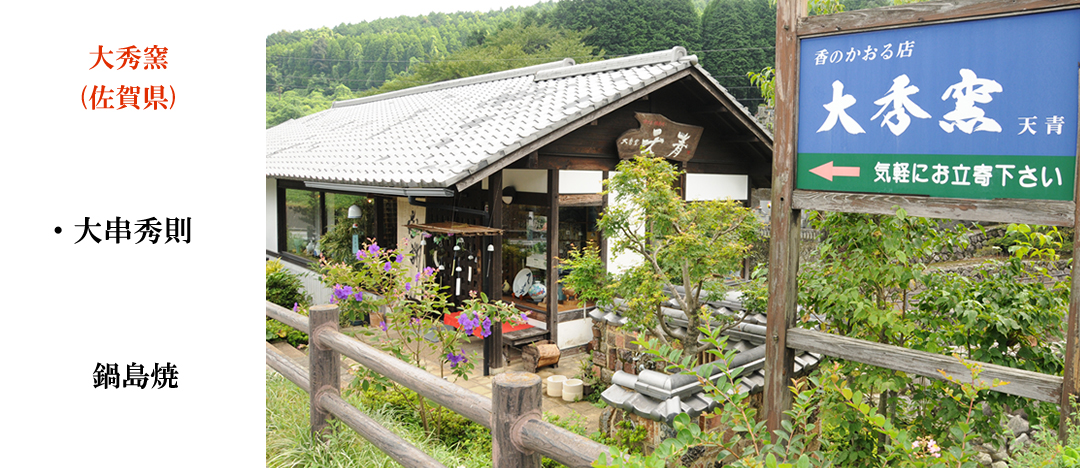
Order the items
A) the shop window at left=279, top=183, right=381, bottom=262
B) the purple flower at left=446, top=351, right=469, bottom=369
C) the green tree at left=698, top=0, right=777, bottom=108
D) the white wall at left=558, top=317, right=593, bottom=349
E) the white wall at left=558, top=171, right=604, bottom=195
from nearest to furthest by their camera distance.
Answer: the purple flower at left=446, top=351, right=469, bottom=369, the white wall at left=558, top=171, right=604, bottom=195, the white wall at left=558, top=317, right=593, bottom=349, the shop window at left=279, top=183, right=381, bottom=262, the green tree at left=698, top=0, right=777, bottom=108

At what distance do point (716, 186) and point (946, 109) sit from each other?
663cm

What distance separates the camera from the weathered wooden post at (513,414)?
239 cm

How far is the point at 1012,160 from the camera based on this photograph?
2506mm

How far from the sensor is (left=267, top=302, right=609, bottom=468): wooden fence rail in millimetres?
2252

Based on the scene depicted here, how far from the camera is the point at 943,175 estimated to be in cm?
265

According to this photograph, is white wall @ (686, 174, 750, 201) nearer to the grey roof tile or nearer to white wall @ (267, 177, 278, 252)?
the grey roof tile

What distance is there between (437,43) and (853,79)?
4048cm

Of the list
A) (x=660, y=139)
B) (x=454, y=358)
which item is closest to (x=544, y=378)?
(x=454, y=358)

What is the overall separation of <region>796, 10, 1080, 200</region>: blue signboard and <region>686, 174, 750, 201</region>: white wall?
572 cm

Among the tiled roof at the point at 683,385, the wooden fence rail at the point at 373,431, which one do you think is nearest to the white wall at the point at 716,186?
the tiled roof at the point at 683,385

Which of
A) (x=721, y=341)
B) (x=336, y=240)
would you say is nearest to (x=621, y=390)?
(x=721, y=341)

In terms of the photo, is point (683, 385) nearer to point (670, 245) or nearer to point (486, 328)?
point (670, 245)

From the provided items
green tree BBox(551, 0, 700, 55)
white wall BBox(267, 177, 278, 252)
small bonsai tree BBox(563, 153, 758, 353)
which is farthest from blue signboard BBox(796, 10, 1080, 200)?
green tree BBox(551, 0, 700, 55)

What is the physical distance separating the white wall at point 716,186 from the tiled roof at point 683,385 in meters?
4.09
